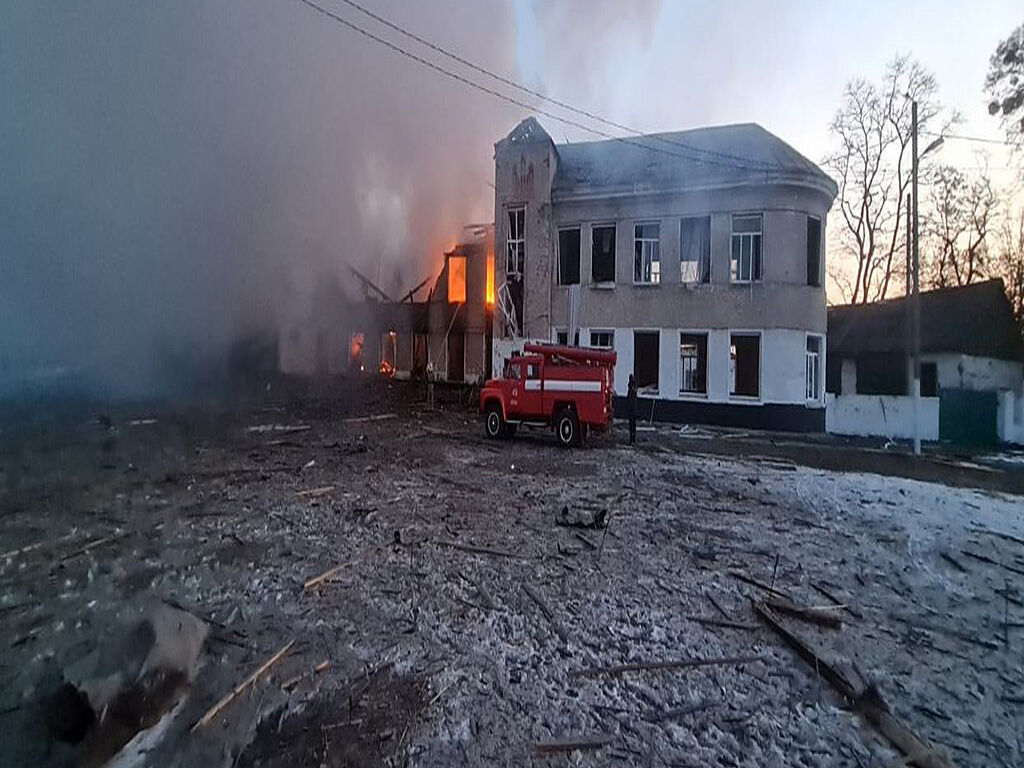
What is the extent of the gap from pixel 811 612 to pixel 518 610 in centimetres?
233

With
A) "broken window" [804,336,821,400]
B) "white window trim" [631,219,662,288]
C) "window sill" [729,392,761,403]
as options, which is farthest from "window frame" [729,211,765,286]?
"window sill" [729,392,761,403]

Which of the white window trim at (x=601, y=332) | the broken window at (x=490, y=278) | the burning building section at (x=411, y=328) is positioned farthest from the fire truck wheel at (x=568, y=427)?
the broken window at (x=490, y=278)

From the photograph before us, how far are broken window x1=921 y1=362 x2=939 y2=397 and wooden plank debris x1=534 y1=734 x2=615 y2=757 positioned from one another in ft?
76.1

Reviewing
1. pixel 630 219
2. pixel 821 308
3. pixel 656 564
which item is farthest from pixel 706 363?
pixel 656 564

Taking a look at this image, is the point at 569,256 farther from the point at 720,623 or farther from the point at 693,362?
the point at 720,623

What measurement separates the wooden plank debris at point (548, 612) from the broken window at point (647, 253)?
50.8 feet

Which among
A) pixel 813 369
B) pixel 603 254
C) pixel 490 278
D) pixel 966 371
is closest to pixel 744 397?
pixel 813 369

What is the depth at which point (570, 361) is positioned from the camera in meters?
13.8

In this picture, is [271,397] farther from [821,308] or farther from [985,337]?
[985,337]

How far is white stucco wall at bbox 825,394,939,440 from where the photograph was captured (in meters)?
16.9

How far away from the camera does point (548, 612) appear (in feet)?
16.0

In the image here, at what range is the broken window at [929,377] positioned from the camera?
21.7m

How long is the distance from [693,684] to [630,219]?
1754cm

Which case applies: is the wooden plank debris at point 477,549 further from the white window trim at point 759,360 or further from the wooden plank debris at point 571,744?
the white window trim at point 759,360
